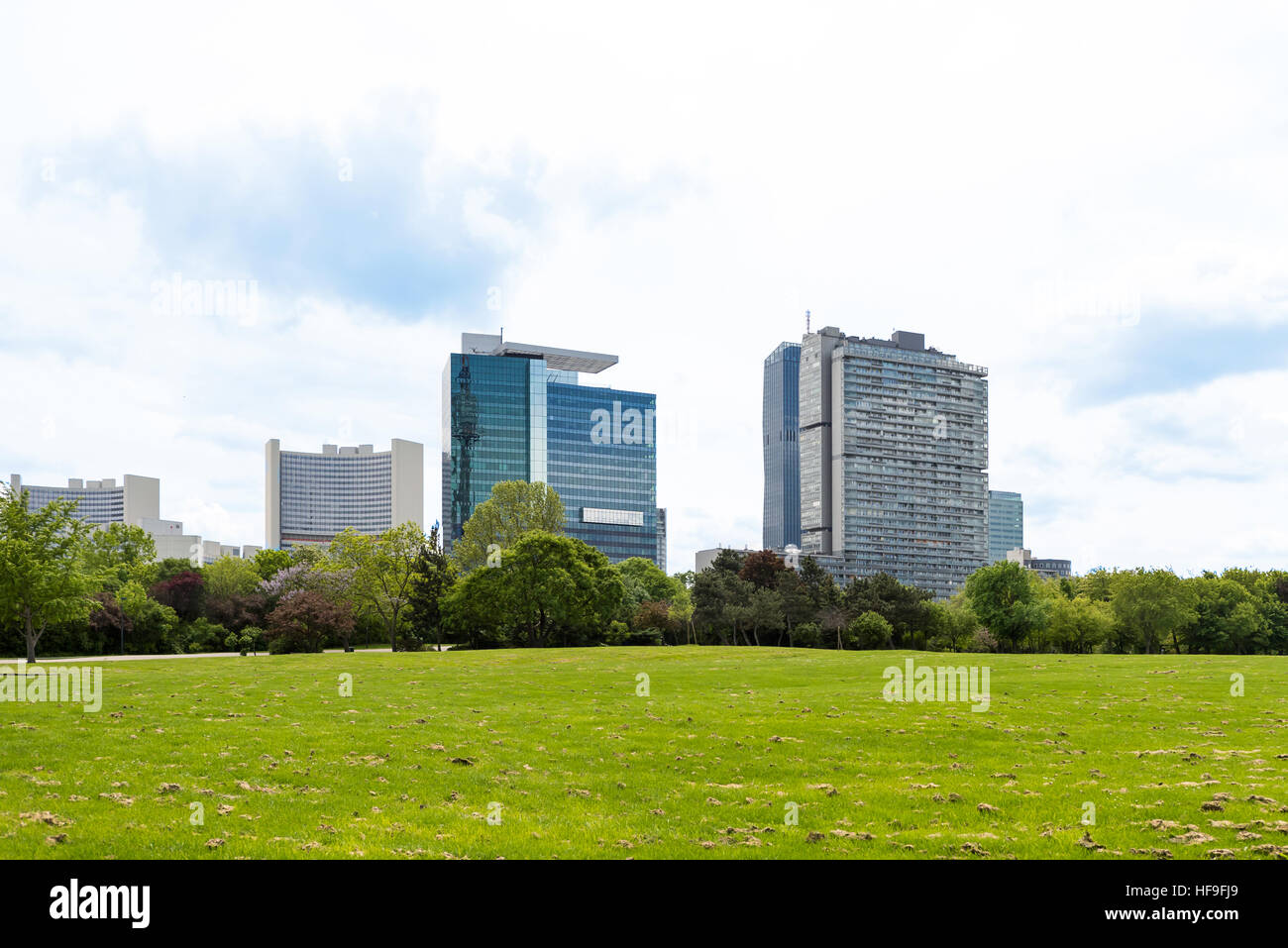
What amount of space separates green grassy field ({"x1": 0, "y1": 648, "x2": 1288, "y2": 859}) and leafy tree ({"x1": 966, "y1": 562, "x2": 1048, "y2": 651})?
64625mm

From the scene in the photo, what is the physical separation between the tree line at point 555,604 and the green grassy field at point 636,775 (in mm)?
48354

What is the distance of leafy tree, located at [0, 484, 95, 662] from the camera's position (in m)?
45.9

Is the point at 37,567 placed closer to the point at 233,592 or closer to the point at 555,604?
the point at 555,604

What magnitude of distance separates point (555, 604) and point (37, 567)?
42.0 meters

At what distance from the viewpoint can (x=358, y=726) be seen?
23469 mm

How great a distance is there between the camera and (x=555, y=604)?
→ 79.9 meters

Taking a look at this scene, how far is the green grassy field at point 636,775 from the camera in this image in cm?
1304

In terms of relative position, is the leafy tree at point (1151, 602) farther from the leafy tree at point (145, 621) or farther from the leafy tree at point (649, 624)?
the leafy tree at point (145, 621)

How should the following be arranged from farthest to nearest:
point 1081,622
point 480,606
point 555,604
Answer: point 1081,622, point 480,606, point 555,604

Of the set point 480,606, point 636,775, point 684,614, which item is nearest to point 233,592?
point 480,606

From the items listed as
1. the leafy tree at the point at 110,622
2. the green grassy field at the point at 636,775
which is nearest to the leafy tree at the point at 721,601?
the leafy tree at the point at 110,622

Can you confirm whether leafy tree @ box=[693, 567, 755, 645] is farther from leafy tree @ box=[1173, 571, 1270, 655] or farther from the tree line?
leafy tree @ box=[1173, 571, 1270, 655]
